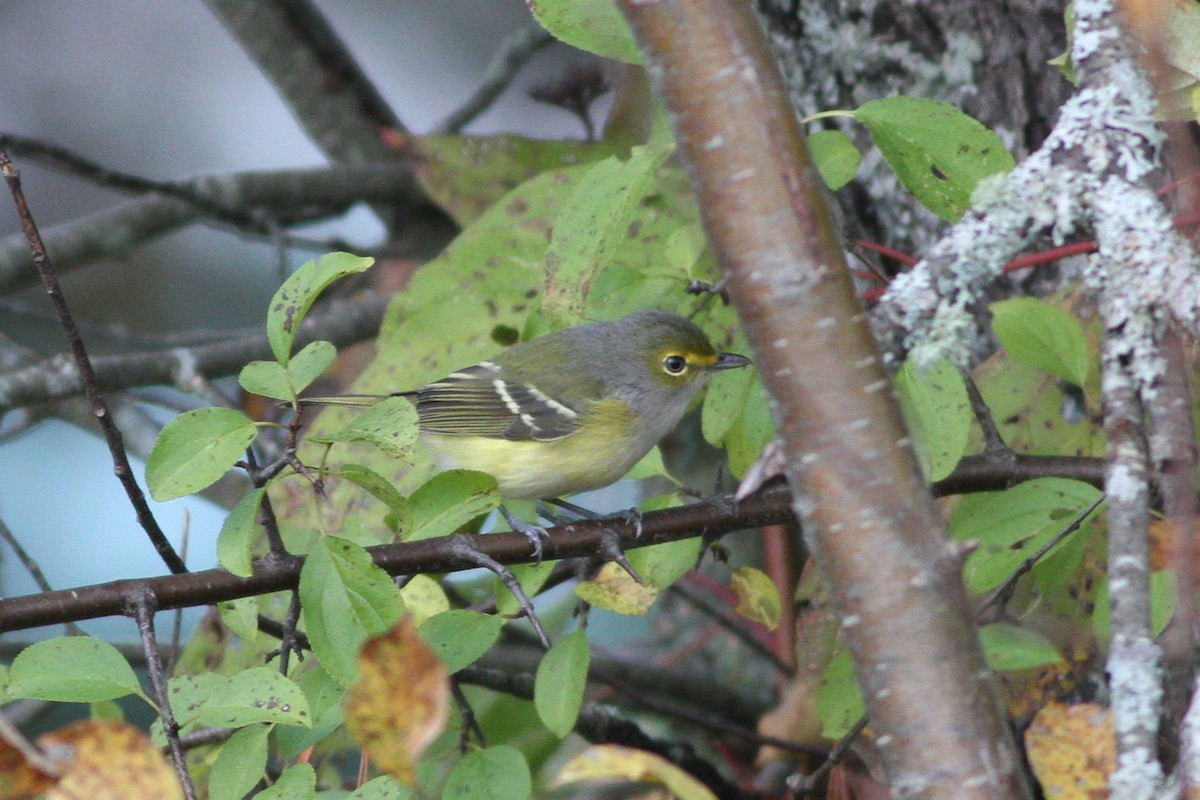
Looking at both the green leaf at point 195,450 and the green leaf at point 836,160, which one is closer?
the green leaf at point 195,450

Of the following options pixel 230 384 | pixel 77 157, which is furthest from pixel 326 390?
pixel 77 157

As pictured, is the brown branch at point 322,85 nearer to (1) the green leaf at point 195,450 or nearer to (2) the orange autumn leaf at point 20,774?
(1) the green leaf at point 195,450

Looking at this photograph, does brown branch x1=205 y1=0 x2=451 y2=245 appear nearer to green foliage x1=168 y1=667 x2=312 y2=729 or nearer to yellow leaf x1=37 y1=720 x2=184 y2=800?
green foliage x1=168 y1=667 x2=312 y2=729

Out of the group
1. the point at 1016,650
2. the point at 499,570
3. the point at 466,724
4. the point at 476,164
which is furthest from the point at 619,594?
the point at 476,164

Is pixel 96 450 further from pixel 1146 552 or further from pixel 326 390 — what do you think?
pixel 1146 552

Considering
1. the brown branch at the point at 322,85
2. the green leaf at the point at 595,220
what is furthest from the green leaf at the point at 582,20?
the brown branch at the point at 322,85

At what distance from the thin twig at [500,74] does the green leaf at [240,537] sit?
303cm

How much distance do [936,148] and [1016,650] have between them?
67 centimetres

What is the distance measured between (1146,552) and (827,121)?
2235 mm

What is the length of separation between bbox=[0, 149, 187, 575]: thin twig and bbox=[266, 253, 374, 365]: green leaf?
8.5 inches

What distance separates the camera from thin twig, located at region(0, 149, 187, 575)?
144cm

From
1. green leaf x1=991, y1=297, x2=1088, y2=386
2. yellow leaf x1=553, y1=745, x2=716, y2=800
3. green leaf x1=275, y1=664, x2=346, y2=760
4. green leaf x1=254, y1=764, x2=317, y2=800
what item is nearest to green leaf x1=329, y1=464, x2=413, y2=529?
green leaf x1=275, y1=664, x2=346, y2=760

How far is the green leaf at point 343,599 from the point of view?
1.46m

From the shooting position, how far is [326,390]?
444 cm
